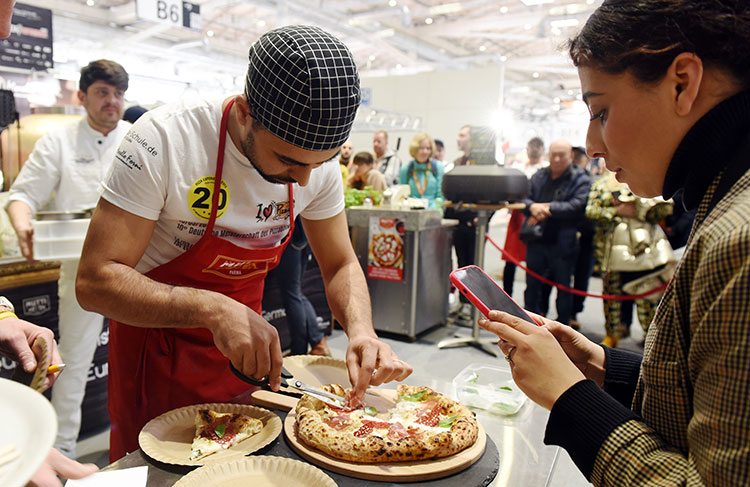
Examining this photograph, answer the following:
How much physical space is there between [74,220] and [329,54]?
5.73 ft

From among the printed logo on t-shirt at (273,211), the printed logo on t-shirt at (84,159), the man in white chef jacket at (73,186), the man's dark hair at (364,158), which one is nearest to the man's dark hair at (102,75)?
the man in white chef jacket at (73,186)

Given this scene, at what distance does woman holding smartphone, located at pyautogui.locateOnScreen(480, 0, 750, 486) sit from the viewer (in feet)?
1.98

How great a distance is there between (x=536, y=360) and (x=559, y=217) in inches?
155

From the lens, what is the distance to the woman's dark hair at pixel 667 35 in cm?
72

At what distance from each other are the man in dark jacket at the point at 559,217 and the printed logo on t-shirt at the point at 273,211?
11.5 ft

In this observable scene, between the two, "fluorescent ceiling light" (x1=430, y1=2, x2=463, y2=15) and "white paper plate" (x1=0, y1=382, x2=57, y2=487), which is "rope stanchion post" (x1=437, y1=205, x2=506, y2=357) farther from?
"fluorescent ceiling light" (x1=430, y1=2, x2=463, y2=15)

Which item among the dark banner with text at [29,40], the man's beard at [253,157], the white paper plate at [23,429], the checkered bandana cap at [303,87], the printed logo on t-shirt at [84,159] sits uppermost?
the dark banner with text at [29,40]

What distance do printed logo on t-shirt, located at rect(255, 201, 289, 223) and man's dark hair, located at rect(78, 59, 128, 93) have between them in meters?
1.93

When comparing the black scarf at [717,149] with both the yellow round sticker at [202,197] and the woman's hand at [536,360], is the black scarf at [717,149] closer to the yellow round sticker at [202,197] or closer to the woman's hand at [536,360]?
the woman's hand at [536,360]

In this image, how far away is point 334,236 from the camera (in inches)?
65.9

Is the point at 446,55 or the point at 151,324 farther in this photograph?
the point at 446,55

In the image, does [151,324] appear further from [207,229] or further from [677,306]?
[677,306]

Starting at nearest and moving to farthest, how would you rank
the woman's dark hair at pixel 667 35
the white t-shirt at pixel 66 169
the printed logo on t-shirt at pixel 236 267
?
1. the woman's dark hair at pixel 667 35
2. the printed logo on t-shirt at pixel 236 267
3. the white t-shirt at pixel 66 169

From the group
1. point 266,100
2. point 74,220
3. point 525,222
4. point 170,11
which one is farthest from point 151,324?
point 170,11
